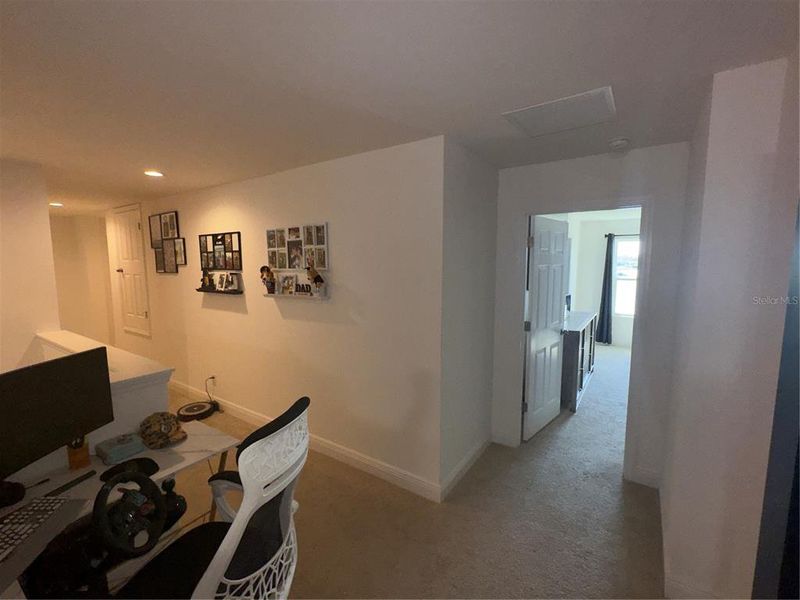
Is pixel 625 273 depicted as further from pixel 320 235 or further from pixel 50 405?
pixel 50 405

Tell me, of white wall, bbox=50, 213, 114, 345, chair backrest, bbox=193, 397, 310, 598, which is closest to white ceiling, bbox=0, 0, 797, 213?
chair backrest, bbox=193, 397, 310, 598

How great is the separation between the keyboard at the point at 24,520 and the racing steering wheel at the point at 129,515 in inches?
8.5

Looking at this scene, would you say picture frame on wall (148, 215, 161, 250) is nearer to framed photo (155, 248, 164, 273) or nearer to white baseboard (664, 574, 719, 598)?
framed photo (155, 248, 164, 273)

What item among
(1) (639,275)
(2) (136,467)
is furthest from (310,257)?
(1) (639,275)

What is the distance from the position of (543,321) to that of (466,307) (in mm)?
1028

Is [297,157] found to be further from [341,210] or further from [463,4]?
[463,4]

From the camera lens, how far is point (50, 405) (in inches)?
52.2

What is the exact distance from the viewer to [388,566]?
1.79m

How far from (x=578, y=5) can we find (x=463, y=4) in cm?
34

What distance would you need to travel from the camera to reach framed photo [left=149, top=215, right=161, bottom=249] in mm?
3965

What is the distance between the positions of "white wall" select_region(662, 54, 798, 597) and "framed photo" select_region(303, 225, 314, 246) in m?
2.32

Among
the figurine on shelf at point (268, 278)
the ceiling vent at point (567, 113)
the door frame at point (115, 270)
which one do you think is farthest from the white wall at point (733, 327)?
the door frame at point (115, 270)

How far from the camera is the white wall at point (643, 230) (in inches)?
88.4

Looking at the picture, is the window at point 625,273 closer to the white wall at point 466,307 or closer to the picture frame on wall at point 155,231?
the white wall at point 466,307
